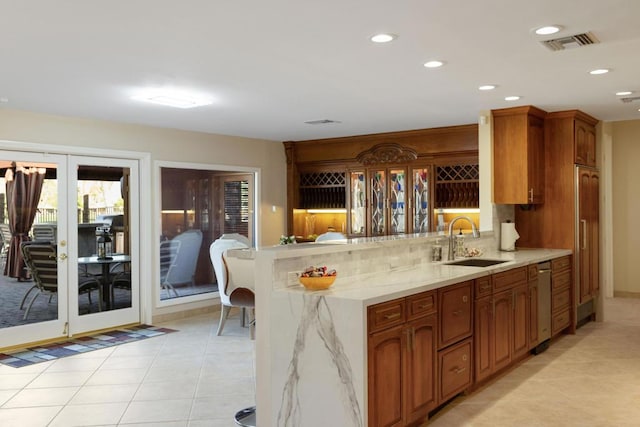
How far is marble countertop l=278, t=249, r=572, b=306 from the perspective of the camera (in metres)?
3.29

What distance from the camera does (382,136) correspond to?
7.88m

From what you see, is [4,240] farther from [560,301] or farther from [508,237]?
[560,301]

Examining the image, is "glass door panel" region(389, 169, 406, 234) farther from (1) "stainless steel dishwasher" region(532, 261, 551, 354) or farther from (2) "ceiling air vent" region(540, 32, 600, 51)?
(2) "ceiling air vent" region(540, 32, 600, 51)

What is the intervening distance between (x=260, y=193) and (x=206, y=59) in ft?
14.7

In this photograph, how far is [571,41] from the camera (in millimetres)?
3484

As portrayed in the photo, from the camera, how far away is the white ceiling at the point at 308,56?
2947 mm

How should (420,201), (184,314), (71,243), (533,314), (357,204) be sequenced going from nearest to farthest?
(533,314)
(71,243)
(184,314)
(420,201)
(357,204)

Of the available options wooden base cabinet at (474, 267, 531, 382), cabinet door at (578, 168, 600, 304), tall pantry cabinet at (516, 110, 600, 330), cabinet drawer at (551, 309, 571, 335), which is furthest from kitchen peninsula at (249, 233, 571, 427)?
cabinet door at (578, 168, 600, 304)

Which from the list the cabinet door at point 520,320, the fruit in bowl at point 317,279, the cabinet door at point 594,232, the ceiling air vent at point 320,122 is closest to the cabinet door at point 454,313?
the fruit in bowl at point 317,279

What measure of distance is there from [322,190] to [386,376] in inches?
222

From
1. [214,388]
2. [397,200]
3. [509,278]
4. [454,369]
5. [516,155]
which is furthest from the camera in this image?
[397,200]

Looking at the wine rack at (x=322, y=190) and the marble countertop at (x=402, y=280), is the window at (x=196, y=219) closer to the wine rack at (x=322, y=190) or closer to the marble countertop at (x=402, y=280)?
the wine rack at (x=322, y=190)

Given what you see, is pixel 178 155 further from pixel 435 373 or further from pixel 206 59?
pixel 435 373

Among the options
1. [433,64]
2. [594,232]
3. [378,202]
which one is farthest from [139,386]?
[594,232]
